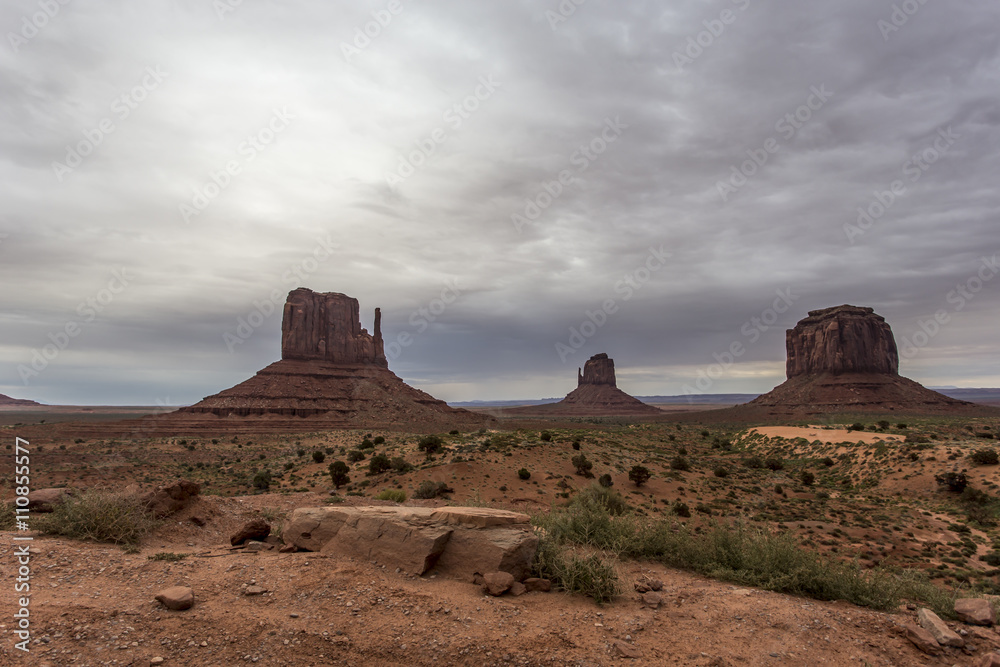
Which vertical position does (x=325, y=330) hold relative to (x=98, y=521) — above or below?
above

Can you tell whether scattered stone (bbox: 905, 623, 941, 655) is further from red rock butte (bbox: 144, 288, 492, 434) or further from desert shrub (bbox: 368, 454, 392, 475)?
red rock butte (bbox: 144, 288, 492, 434)

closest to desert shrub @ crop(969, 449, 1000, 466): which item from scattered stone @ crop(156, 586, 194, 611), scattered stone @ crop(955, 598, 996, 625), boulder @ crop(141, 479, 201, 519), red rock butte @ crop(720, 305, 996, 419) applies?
scattered stone @ crop(955, 598, 996, 625)

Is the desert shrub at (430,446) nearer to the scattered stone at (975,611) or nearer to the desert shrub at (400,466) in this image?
the desert shrub at (400,466)

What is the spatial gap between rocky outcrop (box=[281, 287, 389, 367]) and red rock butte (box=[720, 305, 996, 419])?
9744 centimetres

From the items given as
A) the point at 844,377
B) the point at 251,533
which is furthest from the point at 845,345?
the point at 251,533

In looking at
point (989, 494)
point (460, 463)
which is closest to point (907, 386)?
point (989, 494)

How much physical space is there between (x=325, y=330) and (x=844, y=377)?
134525 millimetres

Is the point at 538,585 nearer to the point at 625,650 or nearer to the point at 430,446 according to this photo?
the point at 625,650

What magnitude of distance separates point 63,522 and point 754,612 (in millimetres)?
13671

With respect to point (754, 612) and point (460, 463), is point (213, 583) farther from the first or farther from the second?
point (460, 463)

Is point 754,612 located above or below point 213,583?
below

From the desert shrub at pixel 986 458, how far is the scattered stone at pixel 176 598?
1641 inches

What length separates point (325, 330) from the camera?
4889 inches

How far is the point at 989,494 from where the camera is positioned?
26.2 meters
